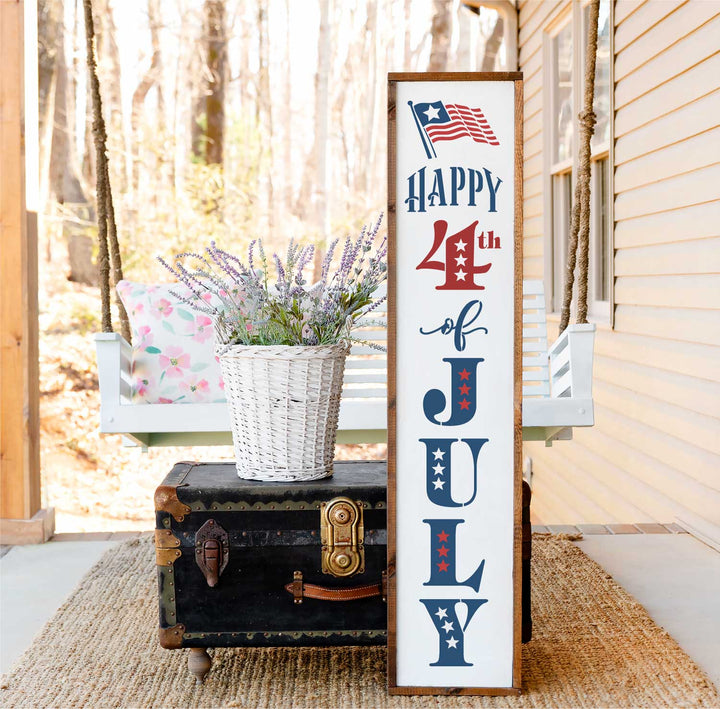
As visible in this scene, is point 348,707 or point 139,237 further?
point 139,237

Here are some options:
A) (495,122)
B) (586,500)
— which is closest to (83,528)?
(586,500)

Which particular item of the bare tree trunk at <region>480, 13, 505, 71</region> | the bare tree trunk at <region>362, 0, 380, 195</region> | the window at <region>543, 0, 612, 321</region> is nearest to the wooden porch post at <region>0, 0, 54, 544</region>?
the window at <region>543, 0, 612, 321</region>

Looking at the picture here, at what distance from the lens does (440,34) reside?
38.9 ft

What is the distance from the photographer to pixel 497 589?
1873 mm

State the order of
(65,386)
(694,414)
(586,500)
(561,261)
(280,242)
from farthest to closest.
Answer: (280,242)
(65,386)
(561,261)
(586,500)
(694,414)

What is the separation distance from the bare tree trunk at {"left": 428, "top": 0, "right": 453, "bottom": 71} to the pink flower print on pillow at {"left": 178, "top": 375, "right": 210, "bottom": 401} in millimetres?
9005

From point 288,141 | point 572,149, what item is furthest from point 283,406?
point 288,141

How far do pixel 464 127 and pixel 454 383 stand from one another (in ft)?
1.62

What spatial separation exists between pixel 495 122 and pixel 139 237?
7590mm

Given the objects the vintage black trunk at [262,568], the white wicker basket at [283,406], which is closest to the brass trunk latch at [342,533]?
the vintage black trunk at [262,568]

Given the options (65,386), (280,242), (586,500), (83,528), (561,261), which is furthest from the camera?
(280,242)

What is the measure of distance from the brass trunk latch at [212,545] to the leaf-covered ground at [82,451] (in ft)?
18.3

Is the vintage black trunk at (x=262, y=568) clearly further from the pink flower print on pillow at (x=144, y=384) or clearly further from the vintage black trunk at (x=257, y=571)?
the pink flower print on pillow at (x=144, y=384)

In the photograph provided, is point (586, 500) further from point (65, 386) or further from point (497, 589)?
point (65, 386)
